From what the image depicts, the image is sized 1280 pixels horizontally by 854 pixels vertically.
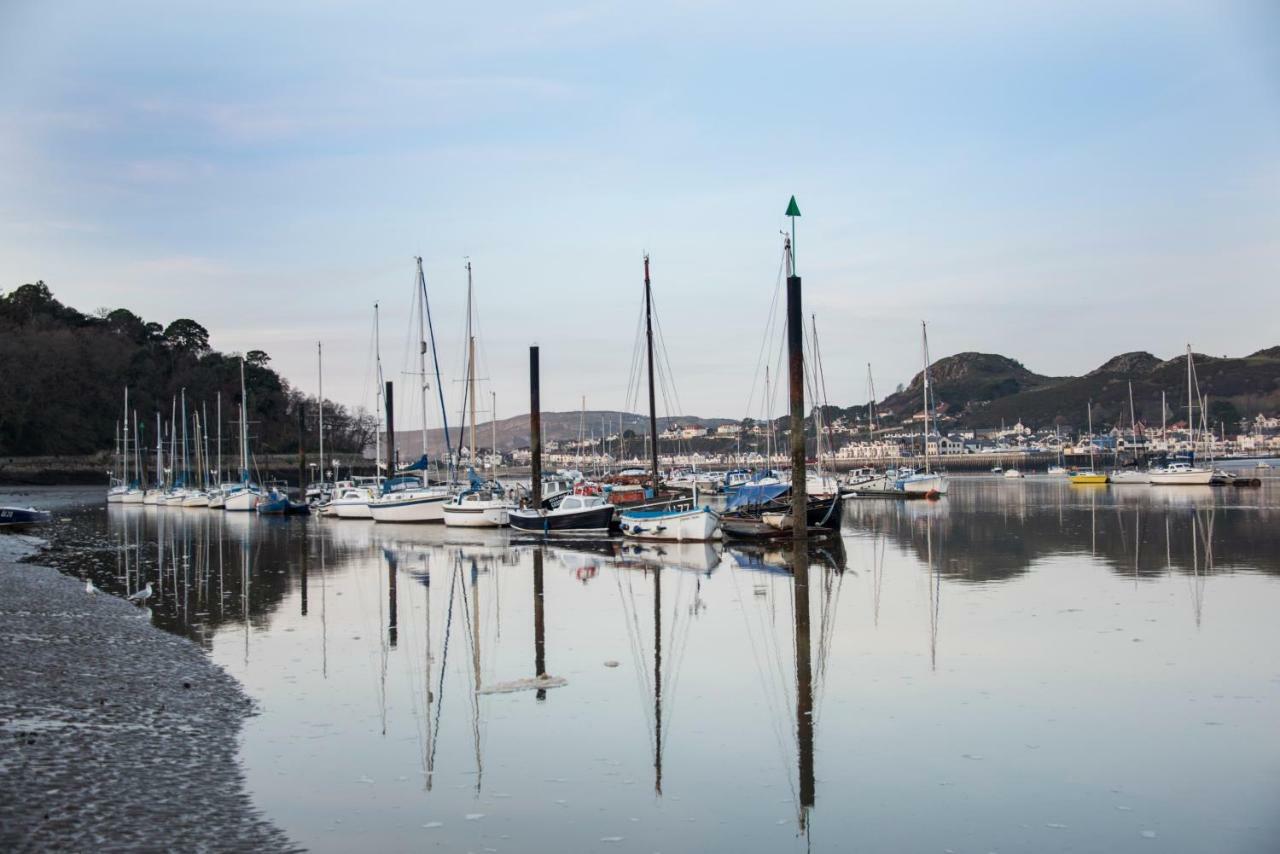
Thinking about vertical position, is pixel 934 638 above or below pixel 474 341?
below

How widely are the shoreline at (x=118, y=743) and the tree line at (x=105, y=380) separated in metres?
89.8

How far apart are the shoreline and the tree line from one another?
89.8 m

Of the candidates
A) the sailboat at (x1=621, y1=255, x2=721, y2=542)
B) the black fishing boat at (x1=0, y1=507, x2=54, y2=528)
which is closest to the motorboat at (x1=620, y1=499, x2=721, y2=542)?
the sailboat at (x1=621, y1=255, x2=721, y2=542)

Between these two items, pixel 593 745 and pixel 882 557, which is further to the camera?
pixel 882 557

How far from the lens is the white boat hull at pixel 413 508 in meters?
52.5

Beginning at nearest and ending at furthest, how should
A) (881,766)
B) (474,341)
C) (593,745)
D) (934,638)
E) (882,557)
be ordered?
(881,766)
(593,745)
(934,638)
(882,557)
(474,341)

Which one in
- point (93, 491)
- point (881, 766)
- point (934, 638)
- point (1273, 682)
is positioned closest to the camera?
point (881, 766)

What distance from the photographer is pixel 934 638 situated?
1778 centimetres

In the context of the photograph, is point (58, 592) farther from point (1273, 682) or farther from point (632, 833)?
point (1273, 682)

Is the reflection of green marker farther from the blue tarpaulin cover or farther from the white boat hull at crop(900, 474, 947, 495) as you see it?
the white boat hull at crop(900, 474, 947, 495)

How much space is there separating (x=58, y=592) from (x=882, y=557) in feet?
71.3

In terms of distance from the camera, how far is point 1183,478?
90188mm

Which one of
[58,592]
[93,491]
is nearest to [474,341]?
[58,592]

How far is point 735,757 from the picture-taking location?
11.1 m
